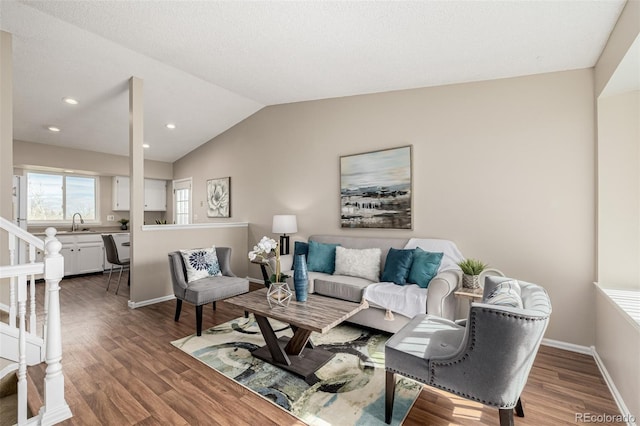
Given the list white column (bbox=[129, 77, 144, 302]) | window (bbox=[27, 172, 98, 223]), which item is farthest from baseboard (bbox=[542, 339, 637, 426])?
window (bbox=[27, 172, 98, 223])

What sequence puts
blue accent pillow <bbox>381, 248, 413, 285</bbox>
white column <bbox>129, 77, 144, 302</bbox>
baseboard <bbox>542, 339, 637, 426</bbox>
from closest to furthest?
baseboard <bbox>542, 339, 637, 426</bbox>, blue accent pillow <bbox>381, 248, 413, 285</bbox>, white column <bbox>129, 77, 144, 302</bbox>

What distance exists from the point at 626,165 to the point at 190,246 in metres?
5.09

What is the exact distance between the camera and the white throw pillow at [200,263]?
3.37 metres

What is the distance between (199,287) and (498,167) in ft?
11.4

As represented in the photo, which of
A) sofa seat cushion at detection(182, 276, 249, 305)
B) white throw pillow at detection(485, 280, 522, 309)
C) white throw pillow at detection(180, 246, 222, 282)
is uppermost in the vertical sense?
Answer: white throw pillow at detection(485, 280, 522, 309)

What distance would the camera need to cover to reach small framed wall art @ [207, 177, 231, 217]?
5.70 m

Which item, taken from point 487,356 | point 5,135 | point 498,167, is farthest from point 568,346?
point 5,135

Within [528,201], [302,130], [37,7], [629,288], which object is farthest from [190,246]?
[629,288]

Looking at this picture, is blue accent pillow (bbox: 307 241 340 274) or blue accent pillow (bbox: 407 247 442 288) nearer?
blue accent pillow (bbox: 407 247 442 288)

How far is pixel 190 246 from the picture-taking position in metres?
4.40

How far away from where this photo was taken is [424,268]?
9.77 feet

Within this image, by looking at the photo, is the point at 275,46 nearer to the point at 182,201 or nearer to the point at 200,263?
the point at 200,263

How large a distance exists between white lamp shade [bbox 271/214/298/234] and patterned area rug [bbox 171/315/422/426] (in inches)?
63.3

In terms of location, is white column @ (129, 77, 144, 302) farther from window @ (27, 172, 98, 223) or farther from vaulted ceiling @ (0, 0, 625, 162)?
window @ (27, 172, 98, 223)
